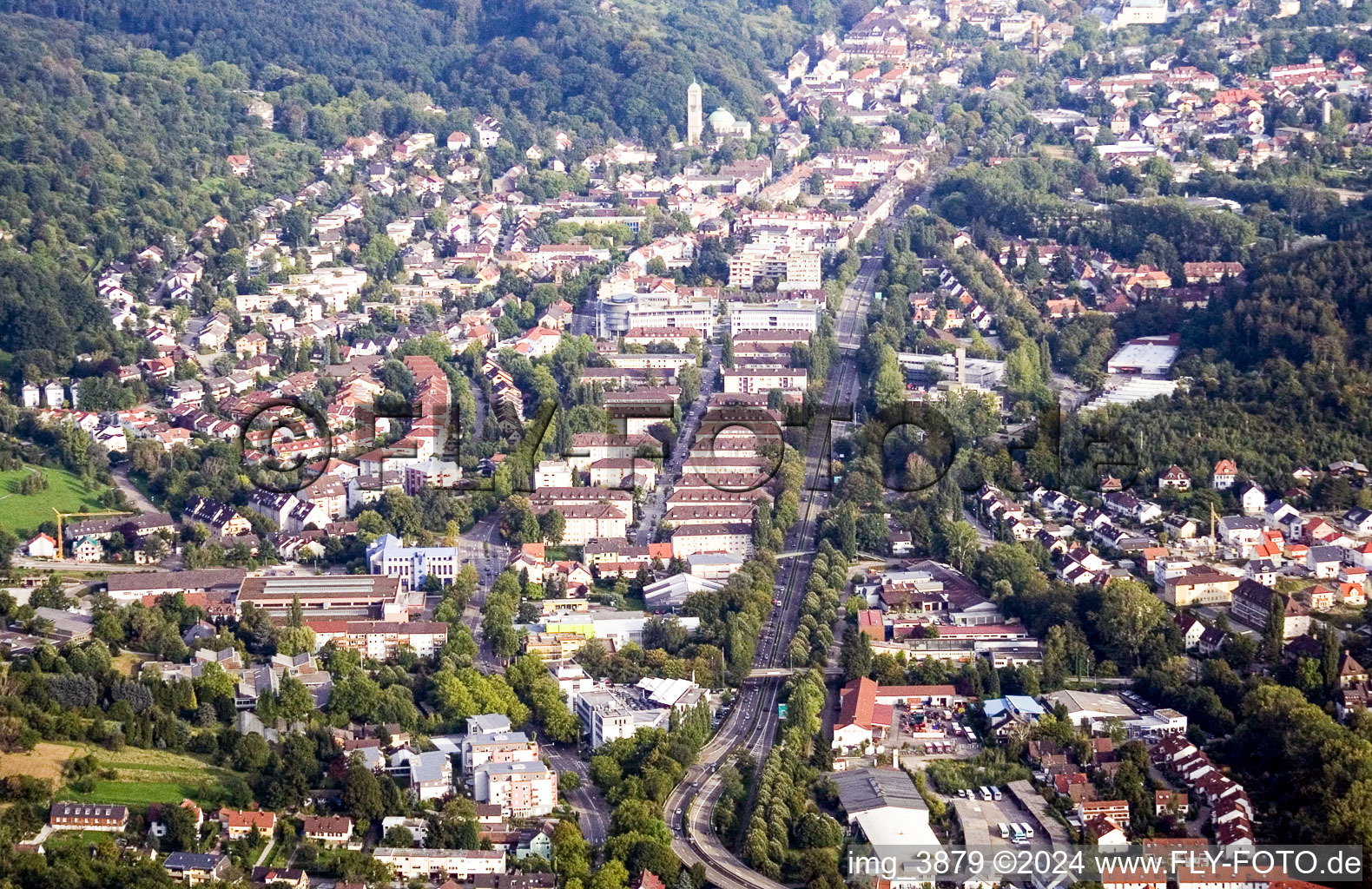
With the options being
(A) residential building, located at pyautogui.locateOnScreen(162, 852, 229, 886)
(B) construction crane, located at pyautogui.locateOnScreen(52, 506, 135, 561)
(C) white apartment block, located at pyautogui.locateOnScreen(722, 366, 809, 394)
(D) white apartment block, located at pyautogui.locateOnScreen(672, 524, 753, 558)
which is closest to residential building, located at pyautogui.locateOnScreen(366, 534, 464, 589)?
(D) white apartment block, located at pyautogui.locateOnScreen(672, 524, 753, 558)

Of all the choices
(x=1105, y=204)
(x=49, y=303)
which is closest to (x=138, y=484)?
(x=49, y=303)

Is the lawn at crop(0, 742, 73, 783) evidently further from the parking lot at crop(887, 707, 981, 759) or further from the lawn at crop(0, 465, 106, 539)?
the parking lot at crop(887, 707, 981, 759)

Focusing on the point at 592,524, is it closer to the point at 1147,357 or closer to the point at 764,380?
the point at 764,380

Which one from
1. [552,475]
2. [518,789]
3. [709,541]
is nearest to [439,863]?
[518,789]

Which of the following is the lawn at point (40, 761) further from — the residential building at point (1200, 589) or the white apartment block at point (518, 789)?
the residential building at point (1200, 589)

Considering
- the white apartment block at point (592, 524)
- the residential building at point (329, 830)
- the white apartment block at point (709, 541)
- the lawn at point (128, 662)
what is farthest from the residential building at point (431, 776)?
the white apartment block at point (592, 524)
